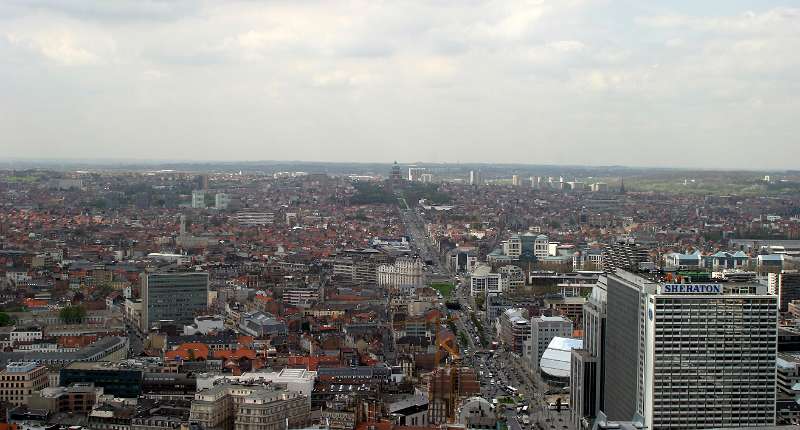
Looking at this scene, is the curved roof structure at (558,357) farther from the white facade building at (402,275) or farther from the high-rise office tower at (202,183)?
the high-rise office tower at (202,183)

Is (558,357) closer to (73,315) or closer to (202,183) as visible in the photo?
(73,315)

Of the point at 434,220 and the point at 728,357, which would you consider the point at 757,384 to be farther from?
the point at 434,220

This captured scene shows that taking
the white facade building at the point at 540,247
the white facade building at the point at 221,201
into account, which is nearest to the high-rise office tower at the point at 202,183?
the white facade building at the point at 221,201

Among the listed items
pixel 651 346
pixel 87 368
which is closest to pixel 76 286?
pixel 87 368

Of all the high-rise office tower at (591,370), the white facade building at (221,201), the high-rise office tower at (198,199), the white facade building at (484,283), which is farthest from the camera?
the high-rise office tower at (198,199)

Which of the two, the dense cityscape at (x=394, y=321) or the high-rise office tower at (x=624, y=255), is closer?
the dense cityscape at (x=394, y=321)

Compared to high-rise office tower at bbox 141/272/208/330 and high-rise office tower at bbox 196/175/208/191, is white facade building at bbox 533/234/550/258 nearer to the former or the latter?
high-rise office tower at bbox 141/272/208/330
